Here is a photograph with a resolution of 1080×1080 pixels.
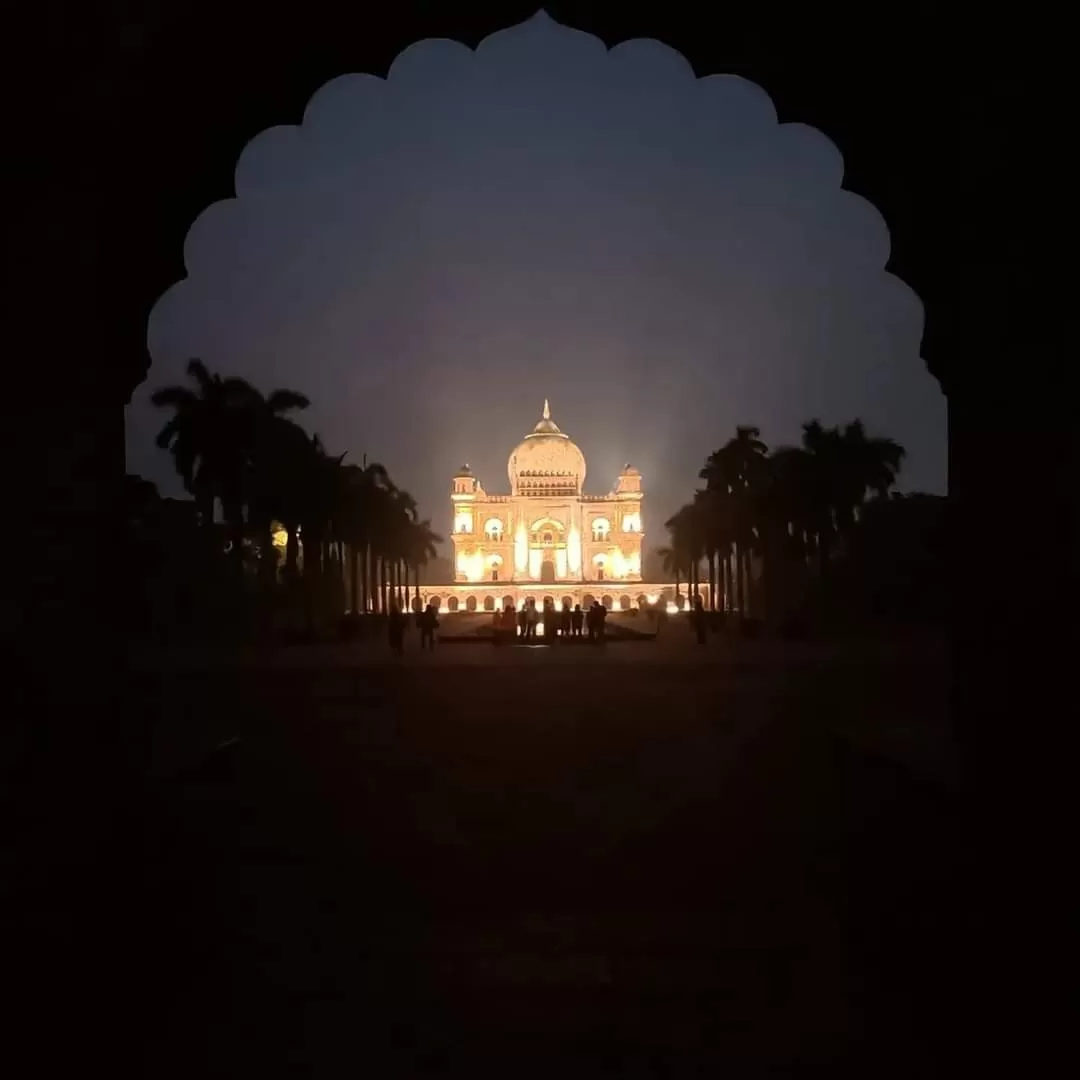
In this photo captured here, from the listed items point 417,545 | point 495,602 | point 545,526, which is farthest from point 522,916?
point 545,526

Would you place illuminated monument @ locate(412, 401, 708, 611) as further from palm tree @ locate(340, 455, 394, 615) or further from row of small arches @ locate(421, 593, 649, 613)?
palm tree @ locate(340, 455, 394, 615)

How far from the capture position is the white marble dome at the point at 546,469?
110062mm

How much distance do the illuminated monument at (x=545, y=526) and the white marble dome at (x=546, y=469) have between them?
9cm

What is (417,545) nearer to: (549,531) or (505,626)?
(549,531)

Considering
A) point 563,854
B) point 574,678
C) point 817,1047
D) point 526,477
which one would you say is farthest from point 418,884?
point 526,477

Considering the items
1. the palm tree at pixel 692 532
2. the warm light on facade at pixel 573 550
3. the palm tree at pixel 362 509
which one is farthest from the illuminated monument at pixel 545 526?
the palm tree at pixel 362 509

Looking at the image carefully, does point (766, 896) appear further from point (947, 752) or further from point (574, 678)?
point (574, 678)

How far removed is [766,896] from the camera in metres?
5.21

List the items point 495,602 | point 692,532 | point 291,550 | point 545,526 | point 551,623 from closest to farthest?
1. point 551,623
2. point 291,550
3. point 692,532
4. point 495,602
5. point 545,526

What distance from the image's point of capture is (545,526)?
108 m

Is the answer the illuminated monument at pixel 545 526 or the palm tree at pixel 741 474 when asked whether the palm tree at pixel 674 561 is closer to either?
the illuminated monument at pixel 545 526

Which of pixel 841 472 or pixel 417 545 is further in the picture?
pixel 417 545

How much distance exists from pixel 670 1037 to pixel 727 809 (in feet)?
11.4

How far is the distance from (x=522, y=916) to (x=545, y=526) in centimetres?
10330
